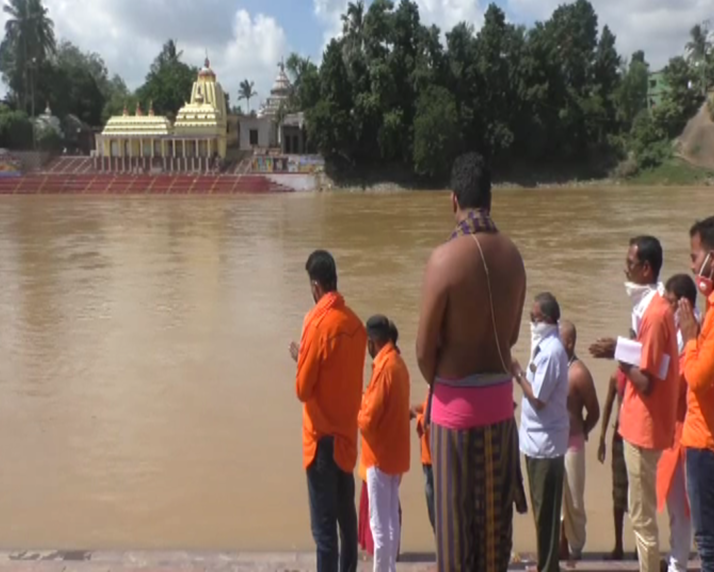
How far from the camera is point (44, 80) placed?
210 ft

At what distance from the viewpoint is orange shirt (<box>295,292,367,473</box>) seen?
362 cm

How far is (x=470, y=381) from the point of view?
105 inches

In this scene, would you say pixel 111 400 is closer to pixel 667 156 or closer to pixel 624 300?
pixel 624 300

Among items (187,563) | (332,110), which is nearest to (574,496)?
(187,563)

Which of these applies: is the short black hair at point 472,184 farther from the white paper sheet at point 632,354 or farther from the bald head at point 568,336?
the bald head at point 568,336

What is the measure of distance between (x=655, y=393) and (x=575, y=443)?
0.76 meters

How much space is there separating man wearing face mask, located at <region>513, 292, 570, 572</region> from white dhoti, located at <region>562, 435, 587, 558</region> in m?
0.51

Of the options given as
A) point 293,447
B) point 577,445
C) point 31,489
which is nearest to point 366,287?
point 293,447

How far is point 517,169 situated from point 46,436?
49876 mm

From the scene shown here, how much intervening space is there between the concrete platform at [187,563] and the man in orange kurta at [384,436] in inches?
12.3

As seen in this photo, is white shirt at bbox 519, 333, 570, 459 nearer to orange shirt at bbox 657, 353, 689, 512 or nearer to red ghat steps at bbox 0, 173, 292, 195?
orange shirt at bbox 657, 353, 689, 512

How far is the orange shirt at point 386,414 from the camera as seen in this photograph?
3834mm

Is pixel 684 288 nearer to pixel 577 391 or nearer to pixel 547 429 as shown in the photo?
pixel 577 391

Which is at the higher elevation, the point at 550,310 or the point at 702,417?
the point at 550,310
